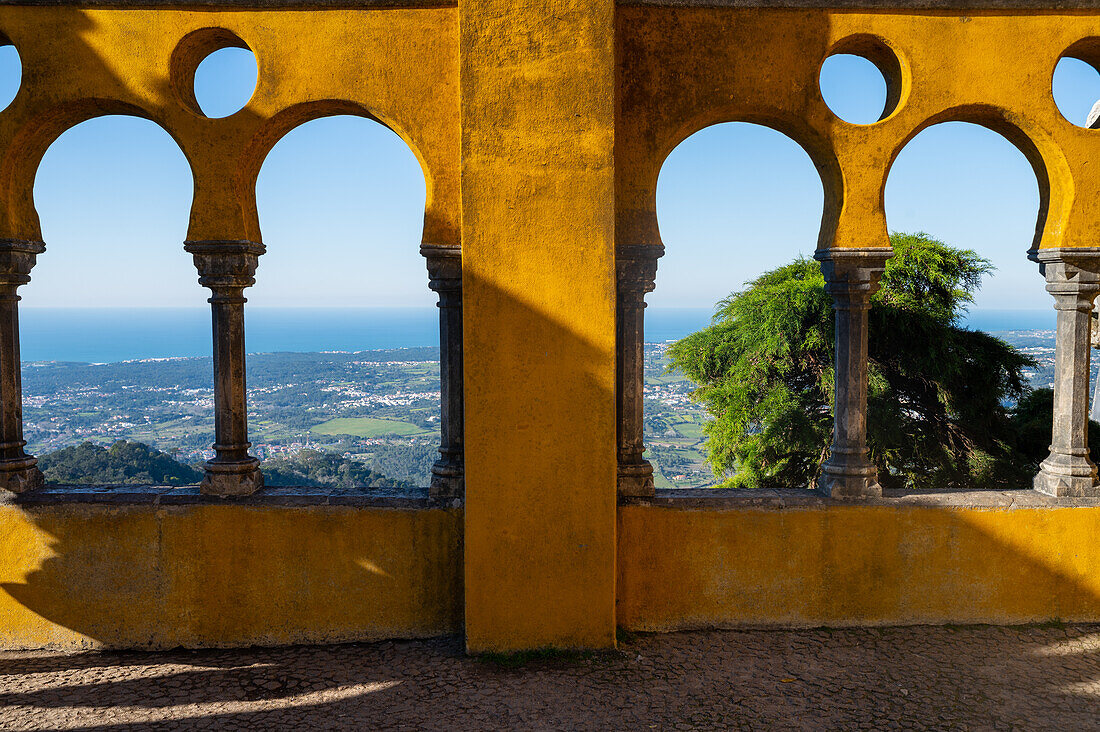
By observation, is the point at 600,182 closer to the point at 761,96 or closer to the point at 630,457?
the point at 761,96

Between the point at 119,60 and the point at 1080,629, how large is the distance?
22.4 ft

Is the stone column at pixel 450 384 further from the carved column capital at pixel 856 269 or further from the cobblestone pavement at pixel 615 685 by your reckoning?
the carved column capital at pixel 856 269

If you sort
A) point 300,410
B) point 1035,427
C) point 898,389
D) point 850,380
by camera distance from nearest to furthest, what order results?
1. point 850,380
2. point 1035,427
3. point 898,389
4. point 300,410

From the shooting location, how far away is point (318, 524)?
15.1ft

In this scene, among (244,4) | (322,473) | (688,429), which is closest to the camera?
(244,4)

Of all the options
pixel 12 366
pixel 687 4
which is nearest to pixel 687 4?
pixel 687 4

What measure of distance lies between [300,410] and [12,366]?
4683cm

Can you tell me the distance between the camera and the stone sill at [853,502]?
15.4ft

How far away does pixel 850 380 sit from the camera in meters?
4.74

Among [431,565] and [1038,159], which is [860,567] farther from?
[1038,159]

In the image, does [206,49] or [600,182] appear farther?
[206,49]

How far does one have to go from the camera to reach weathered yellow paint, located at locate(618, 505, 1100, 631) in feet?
15.3

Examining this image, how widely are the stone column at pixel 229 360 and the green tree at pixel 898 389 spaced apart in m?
8.70

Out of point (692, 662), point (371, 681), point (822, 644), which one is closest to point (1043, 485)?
point (822, 644)
